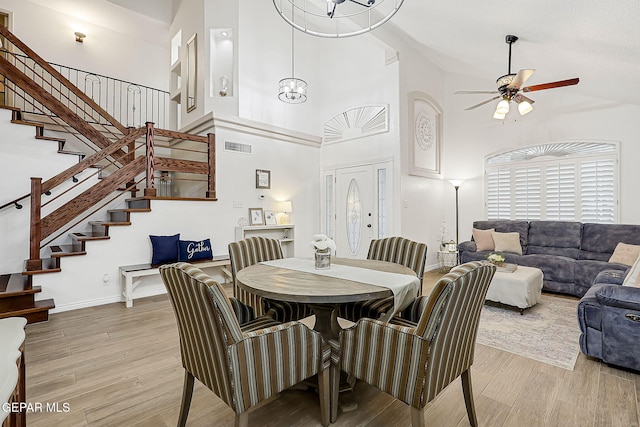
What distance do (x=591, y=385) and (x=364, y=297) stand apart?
6.03ft

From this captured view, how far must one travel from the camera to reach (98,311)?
374 centimetres

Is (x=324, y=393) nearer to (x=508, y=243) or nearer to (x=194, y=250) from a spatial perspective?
(x=194, y=250)

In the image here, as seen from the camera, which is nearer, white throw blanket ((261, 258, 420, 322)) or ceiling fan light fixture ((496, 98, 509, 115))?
white throw blanket ((261, 258, 420, 322))

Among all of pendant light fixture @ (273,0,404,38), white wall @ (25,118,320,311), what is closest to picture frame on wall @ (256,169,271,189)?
white wall @ (25,118,320,311)

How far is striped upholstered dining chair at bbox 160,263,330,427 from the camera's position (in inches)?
52.8

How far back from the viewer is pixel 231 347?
1356 mm

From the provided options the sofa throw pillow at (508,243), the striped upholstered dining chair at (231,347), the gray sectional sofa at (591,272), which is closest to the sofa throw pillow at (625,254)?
the gray sectional sofa at (591,272)

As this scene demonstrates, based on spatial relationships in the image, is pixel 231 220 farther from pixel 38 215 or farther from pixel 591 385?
pixel 591 385

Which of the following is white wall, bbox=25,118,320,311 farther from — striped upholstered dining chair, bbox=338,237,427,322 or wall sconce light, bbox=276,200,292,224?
striped upholstered dining chair, bbox=338,237,427,322

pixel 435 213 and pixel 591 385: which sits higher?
pixel 435 213

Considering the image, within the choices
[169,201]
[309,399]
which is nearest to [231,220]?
[169,201]

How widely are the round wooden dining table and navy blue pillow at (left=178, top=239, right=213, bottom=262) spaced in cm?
242

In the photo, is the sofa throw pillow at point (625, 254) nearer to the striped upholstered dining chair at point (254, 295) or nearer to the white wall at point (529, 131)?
the white wall at point (529, 131)

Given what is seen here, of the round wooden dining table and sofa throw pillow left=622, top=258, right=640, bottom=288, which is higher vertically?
the round wooden dining table
